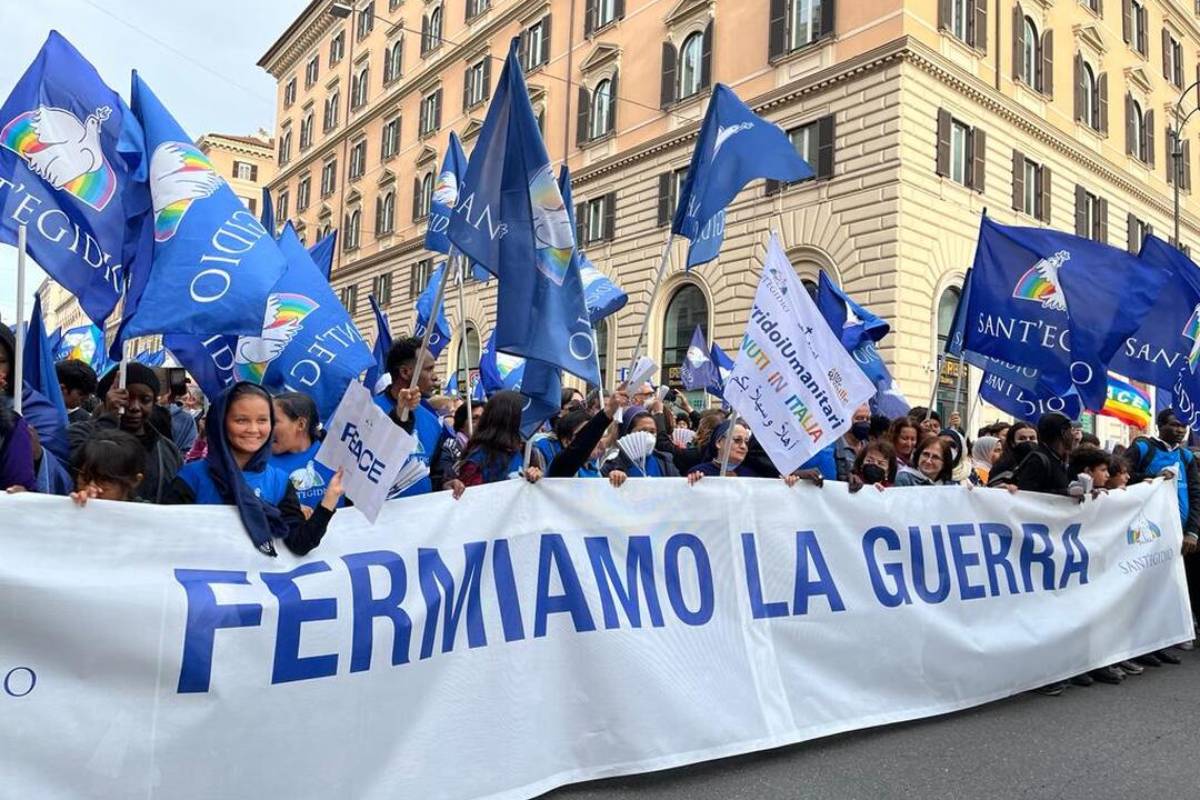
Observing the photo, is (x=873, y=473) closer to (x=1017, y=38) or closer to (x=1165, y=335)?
(x=1165, y=335)

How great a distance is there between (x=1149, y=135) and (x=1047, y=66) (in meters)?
7.53

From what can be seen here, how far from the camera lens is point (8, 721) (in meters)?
2.47

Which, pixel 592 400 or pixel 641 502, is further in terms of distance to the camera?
pixel 592 400

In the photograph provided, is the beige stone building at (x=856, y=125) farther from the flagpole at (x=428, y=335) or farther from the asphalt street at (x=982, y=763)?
the flagpole at (x=428, y=335)

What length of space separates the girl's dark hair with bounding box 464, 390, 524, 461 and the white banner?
0.50 metres

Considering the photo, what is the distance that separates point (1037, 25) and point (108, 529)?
77.7ft

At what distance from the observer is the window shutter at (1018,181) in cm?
2028

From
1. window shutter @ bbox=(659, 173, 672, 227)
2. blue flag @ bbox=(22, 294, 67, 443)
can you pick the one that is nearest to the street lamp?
window shutter @ bbox=(659, 173, 672, 227)

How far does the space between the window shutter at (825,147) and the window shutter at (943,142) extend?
212 centimetres

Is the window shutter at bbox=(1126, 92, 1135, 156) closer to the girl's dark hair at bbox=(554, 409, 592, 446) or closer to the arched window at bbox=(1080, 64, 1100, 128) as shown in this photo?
the arched window at bbox=(1080, 64, 1100, 128)

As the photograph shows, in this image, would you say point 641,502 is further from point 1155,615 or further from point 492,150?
point 1155,615

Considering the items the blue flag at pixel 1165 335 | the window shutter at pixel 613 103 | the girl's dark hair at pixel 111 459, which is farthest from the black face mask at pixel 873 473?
the window shutter at pixel 613 103

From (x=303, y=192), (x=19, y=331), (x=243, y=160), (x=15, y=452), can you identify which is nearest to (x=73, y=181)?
(x=19, y=331)

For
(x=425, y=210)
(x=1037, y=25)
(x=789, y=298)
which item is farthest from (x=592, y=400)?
(x=425, y=210)
